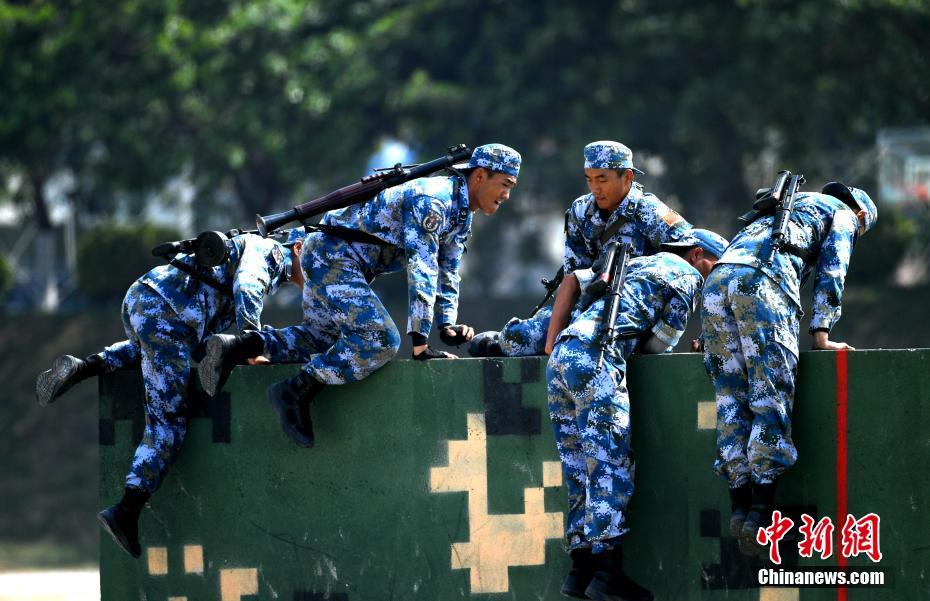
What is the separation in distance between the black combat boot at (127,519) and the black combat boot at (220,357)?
0.65m

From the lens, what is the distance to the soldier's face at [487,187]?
747cm

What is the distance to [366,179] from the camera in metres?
7.47

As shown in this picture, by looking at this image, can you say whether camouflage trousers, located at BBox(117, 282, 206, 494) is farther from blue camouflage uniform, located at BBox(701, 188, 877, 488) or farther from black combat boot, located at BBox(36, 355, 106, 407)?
blue camouflage uniform, located at BBox(701, 188, 877, 488)

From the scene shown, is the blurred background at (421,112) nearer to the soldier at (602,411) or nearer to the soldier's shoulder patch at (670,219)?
the soldier's shoulder patch at (670,219)

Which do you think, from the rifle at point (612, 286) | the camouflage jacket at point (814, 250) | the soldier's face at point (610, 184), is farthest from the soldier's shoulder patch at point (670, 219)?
the camouflage jacket at point (814, 250)

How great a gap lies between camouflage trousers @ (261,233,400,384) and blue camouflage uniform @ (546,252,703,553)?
954 millimetres

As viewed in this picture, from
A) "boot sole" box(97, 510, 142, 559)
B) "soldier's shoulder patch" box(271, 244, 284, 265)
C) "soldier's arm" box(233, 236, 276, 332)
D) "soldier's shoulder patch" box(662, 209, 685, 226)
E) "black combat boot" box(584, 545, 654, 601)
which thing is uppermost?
"soldier's shoulder patch" box(662, 209, 685, 226)

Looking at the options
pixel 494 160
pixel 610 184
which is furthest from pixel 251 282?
pixel 610 184

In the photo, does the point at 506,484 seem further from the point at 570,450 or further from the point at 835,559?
the point at 835,559

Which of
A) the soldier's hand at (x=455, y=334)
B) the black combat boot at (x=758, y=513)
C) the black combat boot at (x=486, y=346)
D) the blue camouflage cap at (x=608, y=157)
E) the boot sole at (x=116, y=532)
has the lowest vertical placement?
the boot sole at (x=116, y=532)

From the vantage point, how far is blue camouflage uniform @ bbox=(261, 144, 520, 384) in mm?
6938

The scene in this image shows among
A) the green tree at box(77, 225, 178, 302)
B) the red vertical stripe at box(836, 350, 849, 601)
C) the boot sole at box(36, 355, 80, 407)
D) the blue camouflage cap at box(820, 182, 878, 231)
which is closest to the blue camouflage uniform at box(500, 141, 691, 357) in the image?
the blue camouflage cap at box(820, 182, 878, 231)

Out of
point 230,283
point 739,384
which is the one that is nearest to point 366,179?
point 230,283

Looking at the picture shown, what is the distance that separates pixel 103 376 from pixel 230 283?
32.6 inches
